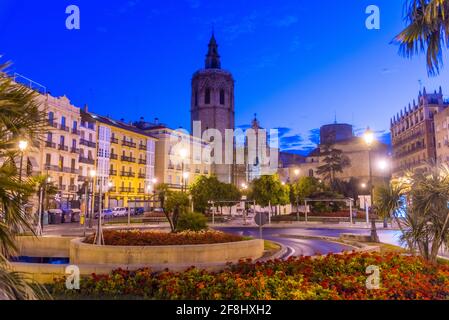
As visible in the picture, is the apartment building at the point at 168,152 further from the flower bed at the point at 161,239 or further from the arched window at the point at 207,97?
the flower bed at the point at 161,239

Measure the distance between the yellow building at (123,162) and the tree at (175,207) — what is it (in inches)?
1781

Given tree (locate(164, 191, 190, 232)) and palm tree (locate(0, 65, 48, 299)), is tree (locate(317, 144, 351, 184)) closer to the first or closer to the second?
tree (locate(164, 191, 190, 232))

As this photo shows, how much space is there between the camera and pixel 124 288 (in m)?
8.63

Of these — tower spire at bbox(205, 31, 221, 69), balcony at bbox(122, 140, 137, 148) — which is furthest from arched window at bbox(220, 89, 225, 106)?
balcony at bbox(122, 140, 137, 148)

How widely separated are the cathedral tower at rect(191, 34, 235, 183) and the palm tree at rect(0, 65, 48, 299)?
337 ft

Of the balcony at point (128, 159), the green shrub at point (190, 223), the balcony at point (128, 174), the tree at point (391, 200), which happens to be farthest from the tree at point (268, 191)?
the balcony at point (128, 159)

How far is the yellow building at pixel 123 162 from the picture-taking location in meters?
66.8

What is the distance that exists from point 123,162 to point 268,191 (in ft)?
116

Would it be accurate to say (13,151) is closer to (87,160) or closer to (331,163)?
(87,160)

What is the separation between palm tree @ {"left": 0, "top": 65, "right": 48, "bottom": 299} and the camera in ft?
13.7

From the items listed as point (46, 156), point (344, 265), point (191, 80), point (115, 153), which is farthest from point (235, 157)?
point (344, 265)

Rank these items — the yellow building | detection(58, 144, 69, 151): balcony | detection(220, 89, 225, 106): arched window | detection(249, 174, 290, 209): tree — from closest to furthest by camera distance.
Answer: detection(249, 174, 290, 209): tree
detection(58, 144, 69, 151): balcony
the yellow building
detection(220, 89, 225, 106): arched window

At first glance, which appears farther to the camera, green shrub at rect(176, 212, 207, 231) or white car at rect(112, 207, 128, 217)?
white car at rect(112, 207, 128, 217)
